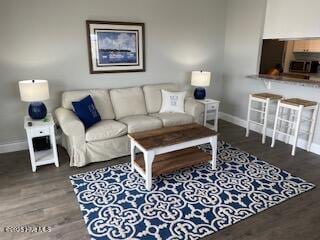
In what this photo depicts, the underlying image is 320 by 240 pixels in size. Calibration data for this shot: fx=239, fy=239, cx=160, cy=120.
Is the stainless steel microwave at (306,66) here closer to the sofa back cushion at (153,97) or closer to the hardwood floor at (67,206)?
the hardwood floor at (67,206)

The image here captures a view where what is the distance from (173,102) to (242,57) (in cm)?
170

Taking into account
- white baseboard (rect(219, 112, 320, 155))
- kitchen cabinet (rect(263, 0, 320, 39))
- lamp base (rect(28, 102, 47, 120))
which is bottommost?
white baseboard (rect(219, 112, 320, 155))

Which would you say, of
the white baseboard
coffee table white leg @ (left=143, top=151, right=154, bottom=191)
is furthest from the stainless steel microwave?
coffee table white leg @ (left=143, top=151, right=154, bottom=191)

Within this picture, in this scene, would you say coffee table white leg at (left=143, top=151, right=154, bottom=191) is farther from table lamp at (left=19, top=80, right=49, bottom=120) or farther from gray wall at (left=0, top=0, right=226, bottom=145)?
gray wall at (left=0, top=0, right=226, bottom=145)

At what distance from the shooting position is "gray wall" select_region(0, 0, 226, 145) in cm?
324

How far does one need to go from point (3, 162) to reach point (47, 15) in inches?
82.5

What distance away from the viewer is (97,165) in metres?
3.18

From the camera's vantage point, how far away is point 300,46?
217 inches

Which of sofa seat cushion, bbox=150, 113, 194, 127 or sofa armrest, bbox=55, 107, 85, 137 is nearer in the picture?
sofa armrest, bbox=55, 107, 85, 137

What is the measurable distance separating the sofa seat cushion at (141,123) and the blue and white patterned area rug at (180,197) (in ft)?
1.74

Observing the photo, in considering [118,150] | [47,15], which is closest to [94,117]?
[118,150]

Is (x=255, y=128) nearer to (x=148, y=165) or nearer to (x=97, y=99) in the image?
(x=148, y=165)

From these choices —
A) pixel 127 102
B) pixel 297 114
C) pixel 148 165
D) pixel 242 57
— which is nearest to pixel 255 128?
pixel 297 114

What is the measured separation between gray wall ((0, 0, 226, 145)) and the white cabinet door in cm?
212
